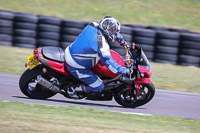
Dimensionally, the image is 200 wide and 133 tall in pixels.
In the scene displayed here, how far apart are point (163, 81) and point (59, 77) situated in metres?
3.95

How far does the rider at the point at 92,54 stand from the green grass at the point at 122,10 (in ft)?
→ 35.8

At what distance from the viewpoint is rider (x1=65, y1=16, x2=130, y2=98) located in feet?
20.6

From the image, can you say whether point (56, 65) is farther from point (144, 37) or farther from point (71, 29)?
point (144, 37)

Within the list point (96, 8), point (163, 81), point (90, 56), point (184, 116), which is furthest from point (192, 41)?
point (96, 8)

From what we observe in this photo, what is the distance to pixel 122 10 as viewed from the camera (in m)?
18.9

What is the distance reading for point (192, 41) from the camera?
12031 millimetres

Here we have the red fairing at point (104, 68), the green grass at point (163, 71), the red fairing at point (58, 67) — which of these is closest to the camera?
the red fairing at point (58, 67)

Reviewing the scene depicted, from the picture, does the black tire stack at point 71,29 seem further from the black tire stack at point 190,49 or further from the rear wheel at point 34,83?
the rear wheel at point 34,83

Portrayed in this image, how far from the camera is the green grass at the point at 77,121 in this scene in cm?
484

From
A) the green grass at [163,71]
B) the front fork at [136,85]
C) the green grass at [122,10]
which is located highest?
the green grass at [122,10]

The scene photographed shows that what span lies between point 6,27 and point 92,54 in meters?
6.87

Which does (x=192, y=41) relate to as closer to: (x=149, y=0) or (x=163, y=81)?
(x=163, y=81)

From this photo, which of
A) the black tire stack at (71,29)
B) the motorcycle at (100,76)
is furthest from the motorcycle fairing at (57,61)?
the black tire stack at (71,29)

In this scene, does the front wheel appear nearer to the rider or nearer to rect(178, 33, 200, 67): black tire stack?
the rider
